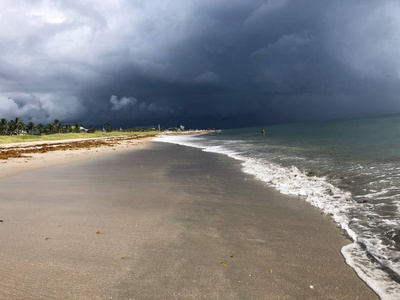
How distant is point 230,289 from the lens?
356 cm

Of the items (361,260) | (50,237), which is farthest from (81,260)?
(361,260)

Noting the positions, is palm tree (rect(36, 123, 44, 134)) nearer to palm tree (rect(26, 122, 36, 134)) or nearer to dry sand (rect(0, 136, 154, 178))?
palm tree (rect(26, 122, 36, 134))

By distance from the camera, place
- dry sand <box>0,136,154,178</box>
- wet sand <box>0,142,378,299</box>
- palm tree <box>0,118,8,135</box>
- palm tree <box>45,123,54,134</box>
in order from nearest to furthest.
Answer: wet sand <box>0,142,378,299</box>
dry sand <box>0,136,154,178</box>
palm tree <box>0,118,8,135</box>
palm tree <box>45,123,54,134</box>

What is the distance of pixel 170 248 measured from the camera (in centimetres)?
482

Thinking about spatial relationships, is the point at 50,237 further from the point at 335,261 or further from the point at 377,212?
the point at 377,212

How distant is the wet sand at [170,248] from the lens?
3.59 meters

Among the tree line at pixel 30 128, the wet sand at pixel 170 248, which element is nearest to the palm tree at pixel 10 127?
the tree line at pixel 30 128

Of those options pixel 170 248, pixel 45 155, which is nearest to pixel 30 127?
pixel 45 155

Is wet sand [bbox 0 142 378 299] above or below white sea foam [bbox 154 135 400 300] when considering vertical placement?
above

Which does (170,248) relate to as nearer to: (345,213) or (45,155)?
(345,213)

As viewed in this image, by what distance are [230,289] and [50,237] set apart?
3.85 metres

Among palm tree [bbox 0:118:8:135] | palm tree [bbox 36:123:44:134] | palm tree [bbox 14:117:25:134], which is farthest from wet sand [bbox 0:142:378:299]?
palm tree [bbox 36:123:44:134]

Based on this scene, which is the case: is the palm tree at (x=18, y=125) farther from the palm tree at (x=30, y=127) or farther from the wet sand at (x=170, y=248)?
the wet sand at (x=170, y=248)

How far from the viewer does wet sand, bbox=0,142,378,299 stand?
3.59 m
